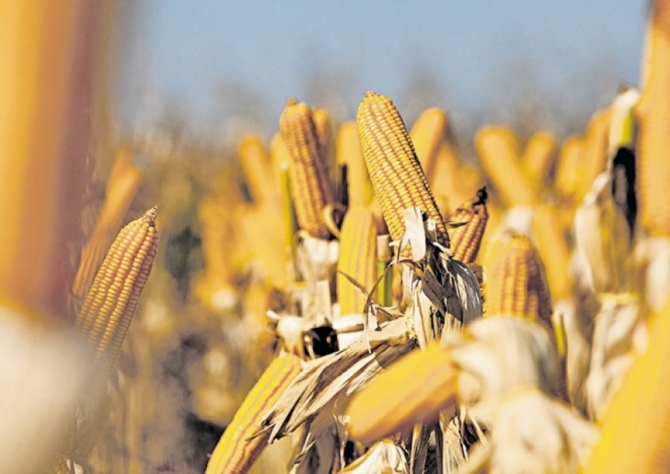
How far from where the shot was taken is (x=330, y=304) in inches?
156

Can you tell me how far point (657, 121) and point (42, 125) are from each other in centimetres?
123

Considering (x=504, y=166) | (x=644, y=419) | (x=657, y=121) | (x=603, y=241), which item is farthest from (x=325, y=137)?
(x=504, y=166)

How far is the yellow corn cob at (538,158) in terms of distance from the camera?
28.1 feet

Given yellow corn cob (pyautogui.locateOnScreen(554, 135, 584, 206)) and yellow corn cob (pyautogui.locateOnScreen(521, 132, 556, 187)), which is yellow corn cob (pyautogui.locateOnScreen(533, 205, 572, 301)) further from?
yellow corn cob (pyautogui.locateOnScreen(521, 132, 556, 187))

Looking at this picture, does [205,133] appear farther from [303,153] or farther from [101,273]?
[101,273]

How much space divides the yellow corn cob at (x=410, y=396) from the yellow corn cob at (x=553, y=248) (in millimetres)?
4002

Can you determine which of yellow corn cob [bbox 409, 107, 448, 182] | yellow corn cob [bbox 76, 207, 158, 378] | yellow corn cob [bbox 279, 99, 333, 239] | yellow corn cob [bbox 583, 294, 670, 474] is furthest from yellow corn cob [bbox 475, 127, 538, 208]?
yellow corn cob [bbox 583, 294, 670, 474]

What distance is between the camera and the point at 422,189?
258 cm

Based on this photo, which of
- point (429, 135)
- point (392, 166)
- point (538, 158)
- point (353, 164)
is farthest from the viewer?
point (538, 158)

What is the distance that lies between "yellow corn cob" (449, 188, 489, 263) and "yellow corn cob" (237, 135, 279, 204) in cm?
422

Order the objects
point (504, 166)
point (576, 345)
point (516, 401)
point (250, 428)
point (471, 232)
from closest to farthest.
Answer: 1. point (516, 401)
2. point (250, 428)
3. point (471, 232)
4. point (576, 345)
5. point (504, 166)

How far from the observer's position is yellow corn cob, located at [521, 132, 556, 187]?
8555 millimetres

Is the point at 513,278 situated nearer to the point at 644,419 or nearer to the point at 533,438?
the point at 533,438

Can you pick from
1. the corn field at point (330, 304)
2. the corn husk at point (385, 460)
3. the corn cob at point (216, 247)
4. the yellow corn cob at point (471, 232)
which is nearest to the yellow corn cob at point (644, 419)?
the corn field at point (330, 304)
